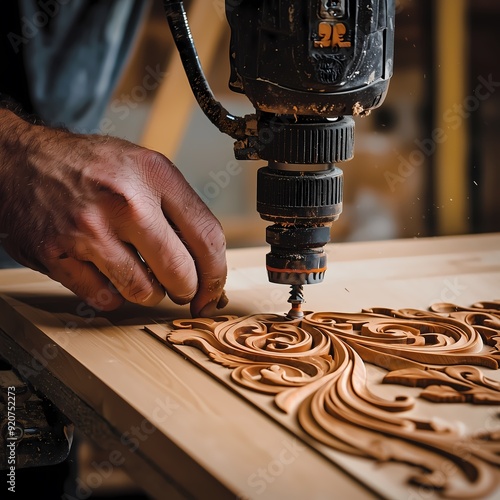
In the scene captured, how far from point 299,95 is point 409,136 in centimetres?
307

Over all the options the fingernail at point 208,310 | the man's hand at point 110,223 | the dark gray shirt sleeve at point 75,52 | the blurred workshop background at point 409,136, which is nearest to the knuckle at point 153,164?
the man's hand at point 110,223

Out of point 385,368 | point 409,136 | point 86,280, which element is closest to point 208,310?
point 86,280

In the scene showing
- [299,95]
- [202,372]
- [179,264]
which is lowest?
[202,372]

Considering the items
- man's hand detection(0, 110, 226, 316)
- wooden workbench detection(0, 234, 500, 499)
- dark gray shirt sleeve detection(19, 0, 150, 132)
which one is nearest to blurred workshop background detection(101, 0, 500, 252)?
dark gray shirt sleeve detection(19, 0, 150, 132)

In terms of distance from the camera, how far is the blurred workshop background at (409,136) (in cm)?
380

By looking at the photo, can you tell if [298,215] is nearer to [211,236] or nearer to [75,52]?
[211,236]

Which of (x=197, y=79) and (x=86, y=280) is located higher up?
(x=197, y=79)

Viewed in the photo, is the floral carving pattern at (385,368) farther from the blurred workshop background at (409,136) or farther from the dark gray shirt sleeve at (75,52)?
the blurred workshop background at (409,136)

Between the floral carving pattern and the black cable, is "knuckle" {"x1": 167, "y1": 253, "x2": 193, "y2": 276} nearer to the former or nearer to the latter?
the floral carving pattern

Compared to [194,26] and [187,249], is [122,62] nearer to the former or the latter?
[194,26]

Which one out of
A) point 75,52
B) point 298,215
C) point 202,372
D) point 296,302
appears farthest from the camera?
point 75,52

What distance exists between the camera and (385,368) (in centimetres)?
126

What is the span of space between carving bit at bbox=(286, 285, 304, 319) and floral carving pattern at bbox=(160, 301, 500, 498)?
0.02 m

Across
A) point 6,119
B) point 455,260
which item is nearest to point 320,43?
point 6,119
